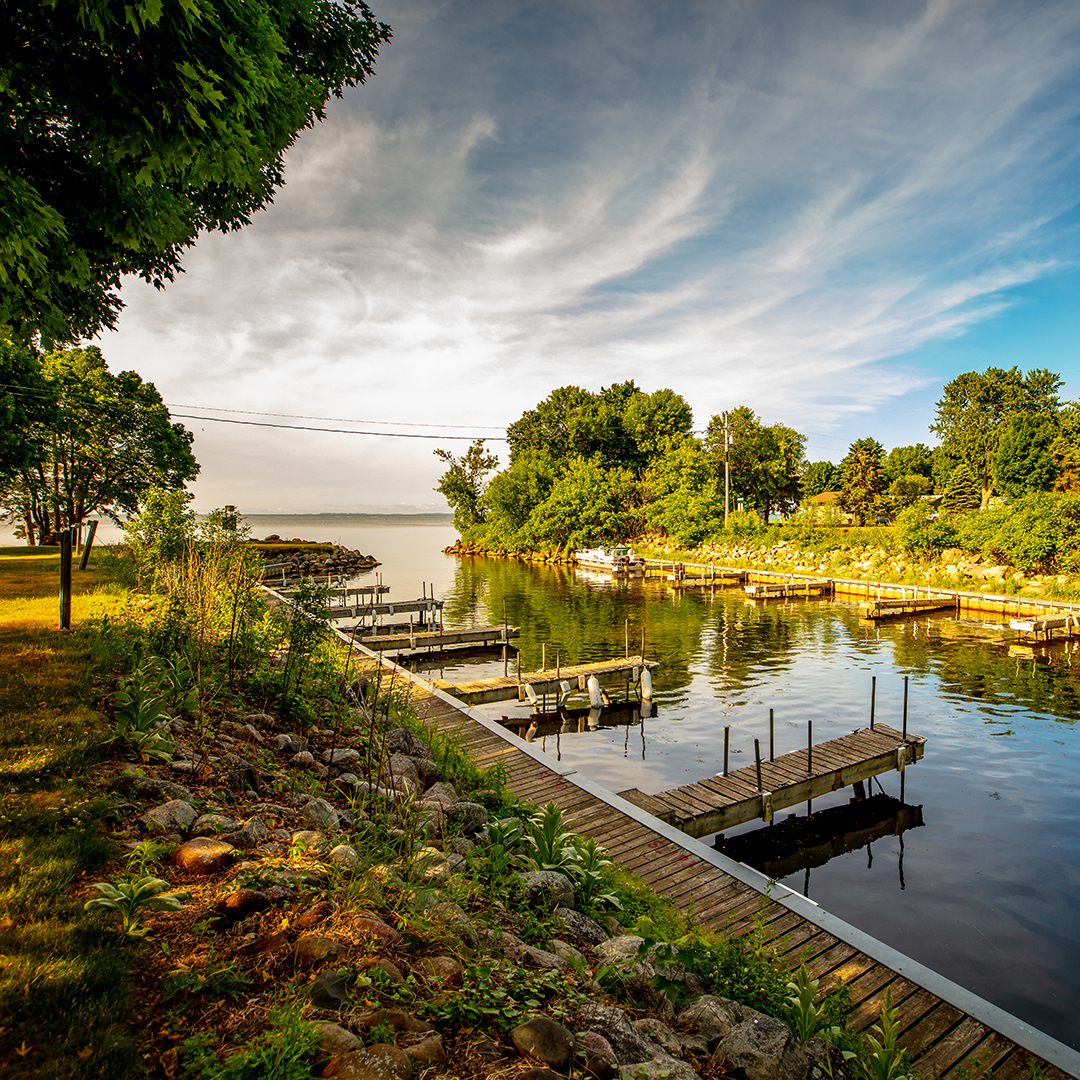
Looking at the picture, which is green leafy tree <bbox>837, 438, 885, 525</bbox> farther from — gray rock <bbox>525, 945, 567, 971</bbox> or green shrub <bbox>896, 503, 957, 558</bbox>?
gray rock <bbox>525, 945, 567, 971</bbox>

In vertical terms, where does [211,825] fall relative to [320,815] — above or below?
above

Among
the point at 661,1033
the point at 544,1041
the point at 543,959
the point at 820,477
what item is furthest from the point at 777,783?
the point at 820,477

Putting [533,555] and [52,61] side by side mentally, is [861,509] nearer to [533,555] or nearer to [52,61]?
[533,555]

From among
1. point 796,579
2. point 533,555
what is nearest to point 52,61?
point 796,579

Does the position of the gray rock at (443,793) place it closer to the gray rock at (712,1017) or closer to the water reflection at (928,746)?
the gray rock at (712,1017)

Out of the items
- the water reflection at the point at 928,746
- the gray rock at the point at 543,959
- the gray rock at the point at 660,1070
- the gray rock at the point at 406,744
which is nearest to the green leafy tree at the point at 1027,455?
the water reflection at the point at 928,746

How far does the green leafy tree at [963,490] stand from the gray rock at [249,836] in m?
74.1

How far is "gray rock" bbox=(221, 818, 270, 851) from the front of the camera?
181 inches

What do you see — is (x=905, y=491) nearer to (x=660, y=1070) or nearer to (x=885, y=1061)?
(x=885, y=1061)

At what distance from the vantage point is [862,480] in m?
71.8

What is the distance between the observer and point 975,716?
17.9 m

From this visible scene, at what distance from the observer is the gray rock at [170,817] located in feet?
15.1

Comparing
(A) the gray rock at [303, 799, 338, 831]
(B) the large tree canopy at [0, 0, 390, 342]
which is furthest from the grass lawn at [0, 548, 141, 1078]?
(B) the large tree canopy at [0, 0, 390, 342]

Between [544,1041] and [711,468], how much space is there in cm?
7716
